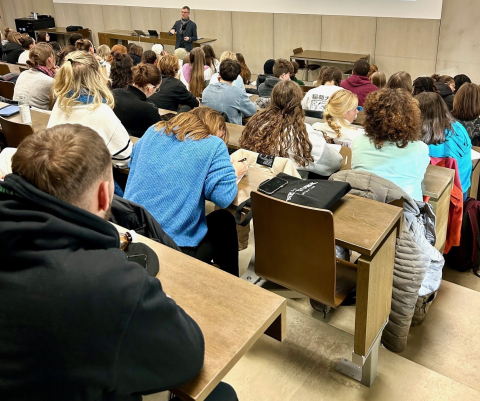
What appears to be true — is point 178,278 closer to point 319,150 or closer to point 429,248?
point 429,248

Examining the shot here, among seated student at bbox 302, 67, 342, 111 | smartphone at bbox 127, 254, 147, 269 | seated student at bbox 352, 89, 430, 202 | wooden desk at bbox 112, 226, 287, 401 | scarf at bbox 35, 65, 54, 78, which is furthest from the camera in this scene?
seated student at bbox 302, 67, 342, 111


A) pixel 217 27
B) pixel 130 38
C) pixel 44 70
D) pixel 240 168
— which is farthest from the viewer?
pixel 130 38

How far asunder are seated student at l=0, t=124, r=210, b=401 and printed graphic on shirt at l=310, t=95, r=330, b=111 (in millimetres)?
3691

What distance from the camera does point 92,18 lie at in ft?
39.6

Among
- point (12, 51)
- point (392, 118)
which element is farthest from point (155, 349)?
point (12, 51)

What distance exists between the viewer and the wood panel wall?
7453mm

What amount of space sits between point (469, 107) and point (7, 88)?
13.7 ft

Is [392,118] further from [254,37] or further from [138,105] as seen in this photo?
[254,37]

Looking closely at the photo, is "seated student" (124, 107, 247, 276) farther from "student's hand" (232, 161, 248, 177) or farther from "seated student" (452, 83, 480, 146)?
"seated student" (452, 83, 480, 146)

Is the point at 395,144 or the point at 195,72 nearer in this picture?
the point at 395,144

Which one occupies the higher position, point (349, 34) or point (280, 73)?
point (349, 34)

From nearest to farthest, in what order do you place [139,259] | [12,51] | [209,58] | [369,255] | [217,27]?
[139,259], [369,255], [209,58], [12,51], [217,27]

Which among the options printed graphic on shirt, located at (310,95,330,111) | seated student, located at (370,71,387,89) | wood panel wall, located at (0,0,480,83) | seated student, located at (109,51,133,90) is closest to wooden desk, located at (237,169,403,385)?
printed graphic on shirt, located at (310,95,330,111)

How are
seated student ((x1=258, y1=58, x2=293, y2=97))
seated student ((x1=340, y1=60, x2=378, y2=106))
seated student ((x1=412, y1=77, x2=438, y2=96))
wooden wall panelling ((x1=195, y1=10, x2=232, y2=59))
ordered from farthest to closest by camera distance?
wooden wall panelling ((x1=195, y1=10, x2=232, y2=59)) → seated student ((x1=340, y1=60, x2=378, y2=106)) → seated student ((x1=258, y1=58, x2=293, y2=97)) → seated student ((x1=412, y1=77, x2=438, y2=96))
